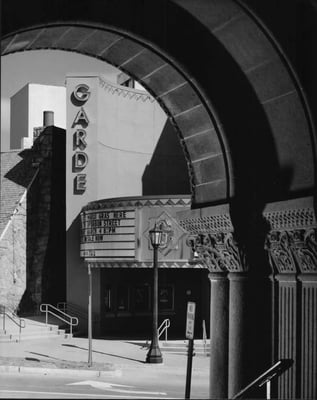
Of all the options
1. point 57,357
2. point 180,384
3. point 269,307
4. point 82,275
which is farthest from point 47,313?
point 269,307

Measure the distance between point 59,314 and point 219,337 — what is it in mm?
30844

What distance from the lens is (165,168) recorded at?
140 feet

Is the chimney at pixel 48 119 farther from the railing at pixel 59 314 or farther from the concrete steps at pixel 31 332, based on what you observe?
the concrete steps at pixel 31 332

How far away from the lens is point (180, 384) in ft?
75.0

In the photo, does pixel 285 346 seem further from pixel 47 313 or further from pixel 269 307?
pixel 47 313

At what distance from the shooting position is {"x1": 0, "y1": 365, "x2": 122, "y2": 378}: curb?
24.1 m

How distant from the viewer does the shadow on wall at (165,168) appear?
42188 mm

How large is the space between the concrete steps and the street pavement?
122 centimetres

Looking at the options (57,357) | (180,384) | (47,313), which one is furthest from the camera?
(47,313)

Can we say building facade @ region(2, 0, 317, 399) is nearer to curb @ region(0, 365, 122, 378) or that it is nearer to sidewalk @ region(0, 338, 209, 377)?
curb @ region(0, 365, 122, 378)

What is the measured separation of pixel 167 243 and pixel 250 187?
82.9ft

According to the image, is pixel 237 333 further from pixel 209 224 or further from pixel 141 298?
pixel 141 298

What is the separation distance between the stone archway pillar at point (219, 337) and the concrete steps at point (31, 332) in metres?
24.8

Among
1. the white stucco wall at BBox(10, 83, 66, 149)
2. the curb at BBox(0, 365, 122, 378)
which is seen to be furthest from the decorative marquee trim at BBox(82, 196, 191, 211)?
the white stucco wall at BBox(10, 83, 66, 149)
